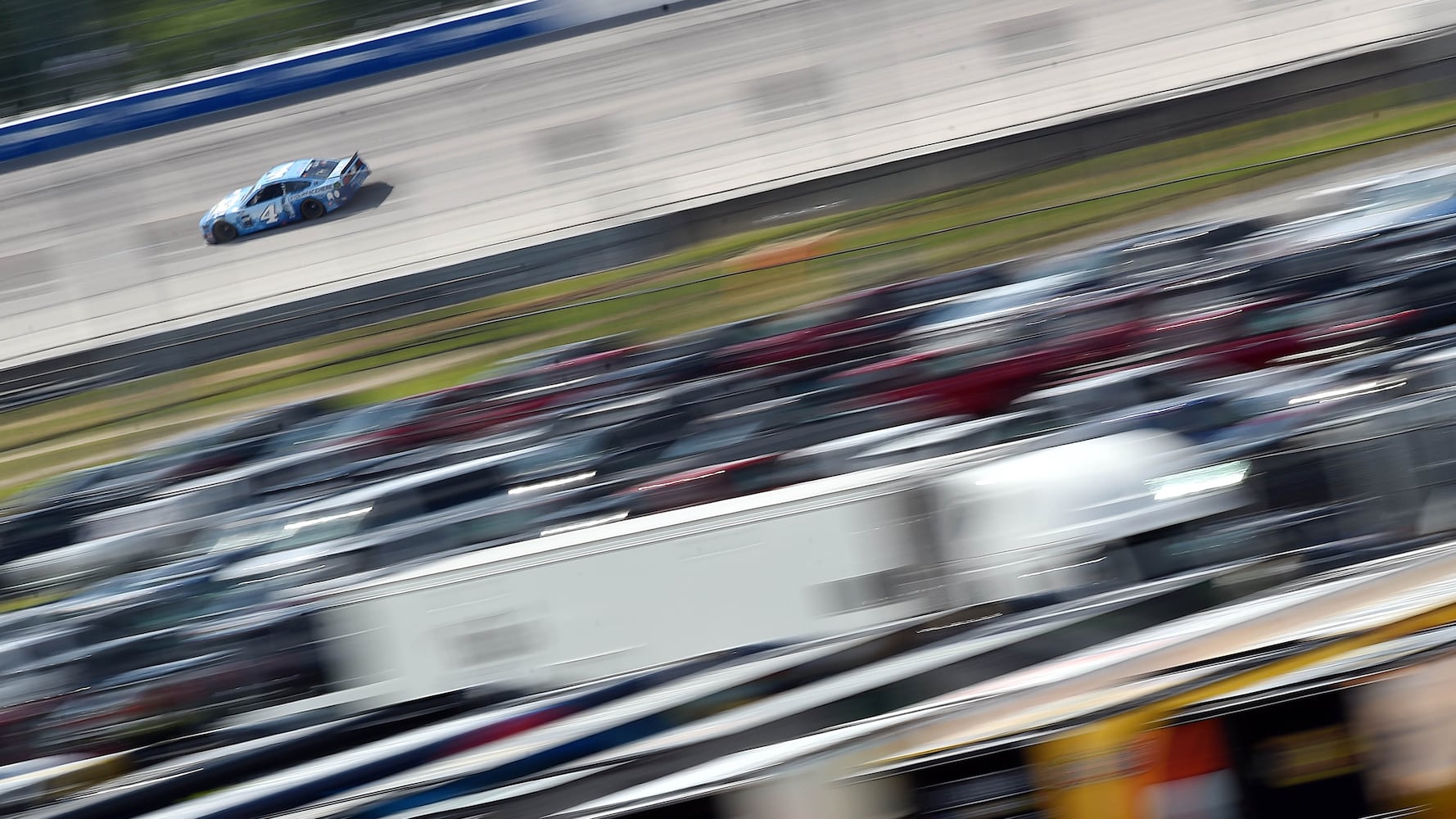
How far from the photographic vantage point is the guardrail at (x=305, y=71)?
17547 mm

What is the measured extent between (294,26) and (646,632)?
581 inches

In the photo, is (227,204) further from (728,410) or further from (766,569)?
(766,569)

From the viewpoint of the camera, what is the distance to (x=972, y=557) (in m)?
5.95

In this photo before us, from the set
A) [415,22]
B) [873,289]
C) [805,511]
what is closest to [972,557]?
[805,511]

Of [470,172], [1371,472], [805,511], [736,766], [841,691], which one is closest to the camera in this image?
[736,766]

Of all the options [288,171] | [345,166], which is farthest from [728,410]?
[288,171]

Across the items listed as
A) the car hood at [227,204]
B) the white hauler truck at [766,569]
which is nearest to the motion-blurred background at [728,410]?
the white hauler truck at [766,569]

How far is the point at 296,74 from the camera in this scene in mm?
17938

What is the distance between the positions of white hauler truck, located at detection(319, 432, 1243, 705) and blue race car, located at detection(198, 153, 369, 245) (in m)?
11.8

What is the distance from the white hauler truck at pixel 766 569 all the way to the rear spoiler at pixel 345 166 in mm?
11864

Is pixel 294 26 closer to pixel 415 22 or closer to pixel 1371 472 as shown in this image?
pixel 415 22

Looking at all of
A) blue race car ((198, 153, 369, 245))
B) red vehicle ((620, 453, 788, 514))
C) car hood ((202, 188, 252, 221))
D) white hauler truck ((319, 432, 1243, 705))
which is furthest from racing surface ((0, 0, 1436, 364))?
white hauler truck ((319, 432, 1243, 705))

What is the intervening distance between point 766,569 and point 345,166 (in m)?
12.9

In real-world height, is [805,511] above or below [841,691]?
above
